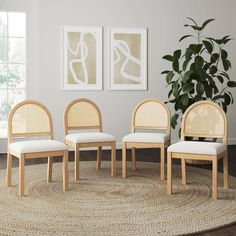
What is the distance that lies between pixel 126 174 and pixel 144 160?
39.7 inches

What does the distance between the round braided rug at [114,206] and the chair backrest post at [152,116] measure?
544 millimetres

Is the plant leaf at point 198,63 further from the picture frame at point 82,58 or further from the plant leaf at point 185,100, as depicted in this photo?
the picture frame at point 82,58

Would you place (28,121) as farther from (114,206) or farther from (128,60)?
(128,60)

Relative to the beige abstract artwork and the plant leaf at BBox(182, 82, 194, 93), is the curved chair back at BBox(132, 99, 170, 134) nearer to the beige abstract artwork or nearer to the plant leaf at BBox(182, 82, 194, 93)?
the plant leaf at BBox(182, 82, 194, 93)

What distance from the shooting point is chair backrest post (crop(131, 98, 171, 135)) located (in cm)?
506

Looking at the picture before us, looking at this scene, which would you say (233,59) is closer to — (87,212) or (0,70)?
(0,70)

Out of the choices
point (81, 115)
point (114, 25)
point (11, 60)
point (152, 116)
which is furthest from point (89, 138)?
point (114, 25)

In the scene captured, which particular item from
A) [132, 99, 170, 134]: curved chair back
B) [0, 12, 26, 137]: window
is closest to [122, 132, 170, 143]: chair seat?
[132, 99, 170, 134]: curved chair back

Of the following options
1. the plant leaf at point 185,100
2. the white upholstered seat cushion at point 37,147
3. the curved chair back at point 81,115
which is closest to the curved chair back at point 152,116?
the curved chair back at point 81,115

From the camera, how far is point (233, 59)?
23.6ft

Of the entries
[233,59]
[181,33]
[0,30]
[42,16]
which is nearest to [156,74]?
[181,33]

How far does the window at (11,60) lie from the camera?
640cm

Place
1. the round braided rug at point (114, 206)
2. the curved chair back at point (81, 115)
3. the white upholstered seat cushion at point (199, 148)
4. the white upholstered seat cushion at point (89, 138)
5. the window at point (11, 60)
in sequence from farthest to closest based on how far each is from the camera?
the window at point (11, 60), the curved chair back at point (81, 115), the white upholstered seat cushion at point (89, 138), the white upholstered seat cushion at point (199, 148), the round braided rug at point (114, 206)

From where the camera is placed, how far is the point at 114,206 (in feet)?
12.0
